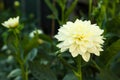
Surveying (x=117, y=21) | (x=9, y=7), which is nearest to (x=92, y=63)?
(x=117, y=21)

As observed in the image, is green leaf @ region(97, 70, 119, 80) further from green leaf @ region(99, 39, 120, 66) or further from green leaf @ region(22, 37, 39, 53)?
green leaf @ region(22, 37, 39, 53)

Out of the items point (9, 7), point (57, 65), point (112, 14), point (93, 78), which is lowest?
point (93, 78)

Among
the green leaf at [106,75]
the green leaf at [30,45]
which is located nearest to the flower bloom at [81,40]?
the green leaf at [106,75]

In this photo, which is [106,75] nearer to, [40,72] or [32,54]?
[40,72]

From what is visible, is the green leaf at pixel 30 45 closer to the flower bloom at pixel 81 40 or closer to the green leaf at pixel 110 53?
the green leaf at pixel 110 53

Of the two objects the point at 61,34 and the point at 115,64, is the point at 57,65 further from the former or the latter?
the point at 61,34

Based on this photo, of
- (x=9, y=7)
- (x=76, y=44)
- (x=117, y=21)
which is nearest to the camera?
(x=76, y=44)

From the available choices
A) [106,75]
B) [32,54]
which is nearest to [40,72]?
[106,75]
